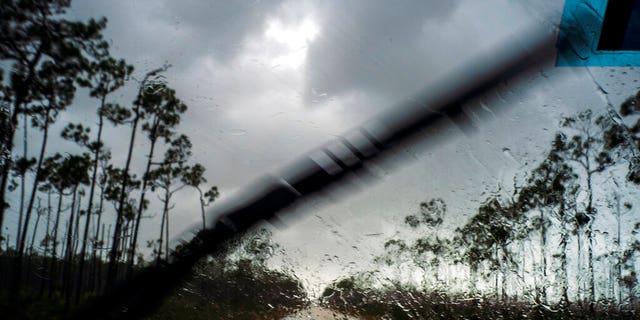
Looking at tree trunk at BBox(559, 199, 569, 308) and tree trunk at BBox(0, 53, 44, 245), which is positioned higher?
tree trunk at BBox(0, 53, 44, 245)

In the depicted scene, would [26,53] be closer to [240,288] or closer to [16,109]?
[16,109]

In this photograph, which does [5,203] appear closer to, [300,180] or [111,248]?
[111,248]

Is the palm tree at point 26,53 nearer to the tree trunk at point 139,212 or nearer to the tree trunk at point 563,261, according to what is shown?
the tree trunk at point 139,212

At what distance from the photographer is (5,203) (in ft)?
4.33

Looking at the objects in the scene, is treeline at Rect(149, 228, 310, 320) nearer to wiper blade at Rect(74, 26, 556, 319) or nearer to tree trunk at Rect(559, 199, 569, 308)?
wiper blade at Rect(74, 26, 556, 319)

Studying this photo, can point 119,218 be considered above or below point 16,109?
below

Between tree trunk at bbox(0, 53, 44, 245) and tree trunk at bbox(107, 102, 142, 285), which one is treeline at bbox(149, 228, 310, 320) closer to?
Answer: tree trunk at bbox(107, 102, 142, 285)

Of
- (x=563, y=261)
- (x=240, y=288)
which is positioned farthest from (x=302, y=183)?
(x=563, y=261)

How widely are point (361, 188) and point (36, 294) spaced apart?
3.05 ft

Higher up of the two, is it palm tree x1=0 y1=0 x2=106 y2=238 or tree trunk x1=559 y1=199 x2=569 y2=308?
palm tree x1=0 y1=0 x2=106 y2=238

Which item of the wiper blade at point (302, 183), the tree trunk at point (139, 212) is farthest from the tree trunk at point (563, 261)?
the tree trunk at point (139, 212)

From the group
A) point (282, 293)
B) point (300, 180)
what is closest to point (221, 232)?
point (300, 180)

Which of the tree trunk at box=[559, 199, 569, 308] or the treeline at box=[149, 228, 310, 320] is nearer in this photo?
the treeline at box=[149, 228, 310, 320]

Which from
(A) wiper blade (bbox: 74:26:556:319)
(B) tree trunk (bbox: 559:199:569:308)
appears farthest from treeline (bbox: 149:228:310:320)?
(B) tree trunk (bbox: 559:199:569:308)
